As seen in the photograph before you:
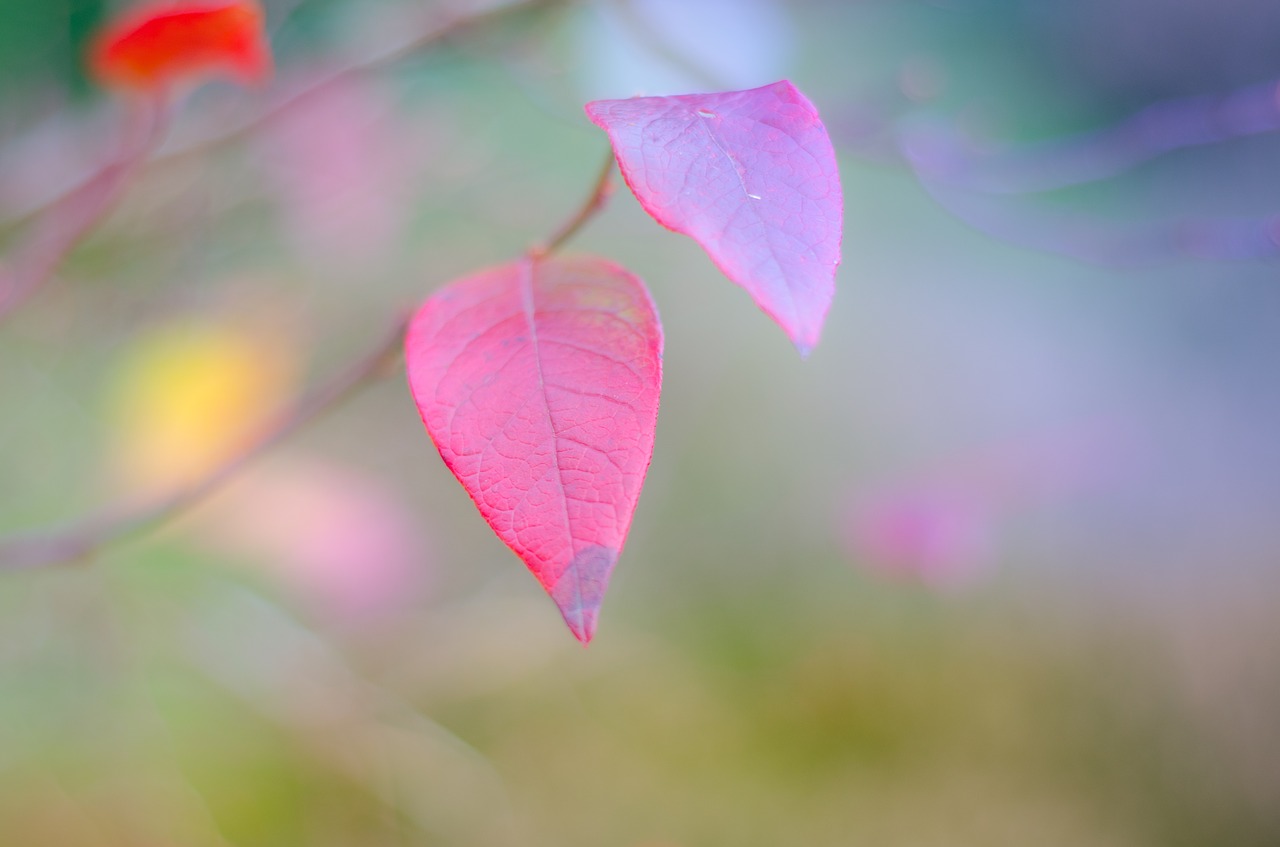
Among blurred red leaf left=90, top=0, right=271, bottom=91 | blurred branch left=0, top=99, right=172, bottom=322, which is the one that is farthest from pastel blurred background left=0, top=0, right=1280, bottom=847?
blurred red leaf left=90, top=0, right=271, bottom=91

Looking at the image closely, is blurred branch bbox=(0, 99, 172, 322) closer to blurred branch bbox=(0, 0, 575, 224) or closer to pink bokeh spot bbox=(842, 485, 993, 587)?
blurred branch bbox=(0, 0, 575, 224)

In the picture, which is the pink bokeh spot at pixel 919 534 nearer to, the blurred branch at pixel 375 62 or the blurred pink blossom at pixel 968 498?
the blurred pink blossom at pixel 968 498

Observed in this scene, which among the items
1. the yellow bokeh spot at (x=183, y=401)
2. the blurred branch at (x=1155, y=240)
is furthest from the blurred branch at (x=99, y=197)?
the blurred branch at (x=1155, y=240)

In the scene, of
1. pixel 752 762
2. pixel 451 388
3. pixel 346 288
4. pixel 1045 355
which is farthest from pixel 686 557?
pixel 451 388

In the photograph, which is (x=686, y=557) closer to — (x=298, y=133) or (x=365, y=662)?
(x=365, y=662)

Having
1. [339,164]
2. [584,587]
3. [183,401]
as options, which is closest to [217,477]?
[584,587]

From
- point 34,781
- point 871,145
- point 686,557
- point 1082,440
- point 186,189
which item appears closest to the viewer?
point 871,145

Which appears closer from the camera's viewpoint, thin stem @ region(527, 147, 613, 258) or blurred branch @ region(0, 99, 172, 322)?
thin stem @ region(527, 147, 613, 258)
